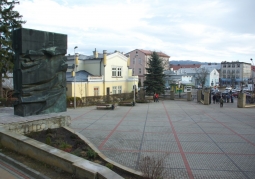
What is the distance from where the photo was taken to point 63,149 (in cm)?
804

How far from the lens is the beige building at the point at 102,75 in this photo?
33406 mm

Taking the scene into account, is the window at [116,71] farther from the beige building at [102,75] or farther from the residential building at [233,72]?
the residential building at [233,72]

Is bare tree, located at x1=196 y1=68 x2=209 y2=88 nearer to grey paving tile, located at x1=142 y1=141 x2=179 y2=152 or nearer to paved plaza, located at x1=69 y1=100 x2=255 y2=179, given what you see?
paved plaza, located at x1=69 y1=100 x2=255 y2=179

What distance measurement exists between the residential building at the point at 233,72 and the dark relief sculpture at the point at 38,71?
305ft

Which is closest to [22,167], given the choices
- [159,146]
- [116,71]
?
[159,146]

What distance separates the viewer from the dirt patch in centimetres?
610

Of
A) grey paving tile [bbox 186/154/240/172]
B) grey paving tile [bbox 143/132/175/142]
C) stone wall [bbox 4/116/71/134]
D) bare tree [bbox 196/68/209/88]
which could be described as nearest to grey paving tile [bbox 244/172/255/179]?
grey paving tile [bbox 186/154/240/172]

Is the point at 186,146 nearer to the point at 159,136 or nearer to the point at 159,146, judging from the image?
the point at 159,146

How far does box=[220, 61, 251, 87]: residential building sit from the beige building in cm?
6565

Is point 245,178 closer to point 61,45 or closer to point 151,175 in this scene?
point 151,175

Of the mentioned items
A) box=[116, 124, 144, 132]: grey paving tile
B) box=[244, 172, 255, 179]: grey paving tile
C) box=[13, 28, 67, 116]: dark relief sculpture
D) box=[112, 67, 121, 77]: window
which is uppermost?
box=[112, 67, 121, 77]: window

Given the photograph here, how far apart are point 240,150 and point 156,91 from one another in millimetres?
28812

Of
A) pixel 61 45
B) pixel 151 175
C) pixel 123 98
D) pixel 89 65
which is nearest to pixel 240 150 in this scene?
pixel 151 175

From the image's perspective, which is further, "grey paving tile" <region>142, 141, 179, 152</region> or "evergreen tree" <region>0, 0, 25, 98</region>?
"evergreen tree" <region>0, 0, 25, 98</region>
